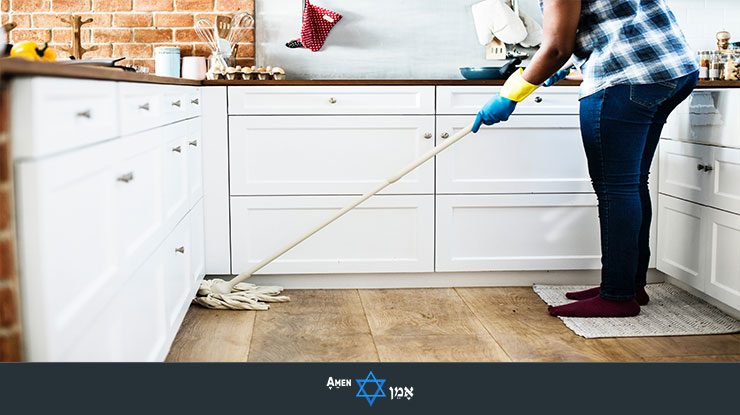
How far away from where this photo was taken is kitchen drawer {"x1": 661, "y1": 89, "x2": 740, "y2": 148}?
2553 mm

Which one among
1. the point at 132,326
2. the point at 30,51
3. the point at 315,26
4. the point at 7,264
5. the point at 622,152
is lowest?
the point at 132,326

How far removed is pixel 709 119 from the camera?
2.69m

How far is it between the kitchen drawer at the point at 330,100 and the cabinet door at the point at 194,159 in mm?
189

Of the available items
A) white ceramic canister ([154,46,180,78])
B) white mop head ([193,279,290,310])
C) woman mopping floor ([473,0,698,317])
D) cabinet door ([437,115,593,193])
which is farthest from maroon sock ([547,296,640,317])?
white ceramic canister ([154,46,180,78])

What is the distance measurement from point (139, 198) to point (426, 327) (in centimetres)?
113

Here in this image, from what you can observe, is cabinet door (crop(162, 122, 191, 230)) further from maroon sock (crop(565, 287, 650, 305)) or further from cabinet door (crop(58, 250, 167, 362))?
maroon sock (crop(565, 287, 650, 305))

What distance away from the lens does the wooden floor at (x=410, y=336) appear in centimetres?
230

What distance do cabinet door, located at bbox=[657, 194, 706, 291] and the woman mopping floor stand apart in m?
0.32

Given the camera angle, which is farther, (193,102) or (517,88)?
(193,102)

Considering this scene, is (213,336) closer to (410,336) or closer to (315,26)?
(410,336)

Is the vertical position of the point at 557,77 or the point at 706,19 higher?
the point at 706,19

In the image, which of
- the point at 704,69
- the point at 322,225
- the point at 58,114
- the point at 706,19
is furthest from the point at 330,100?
the point at 706,19

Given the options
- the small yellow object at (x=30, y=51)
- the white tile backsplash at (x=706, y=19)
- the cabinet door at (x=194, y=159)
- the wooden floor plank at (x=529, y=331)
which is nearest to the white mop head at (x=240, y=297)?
the cabinet door at (x=194, y=159)
